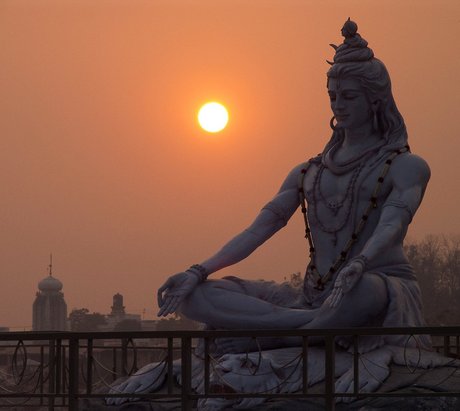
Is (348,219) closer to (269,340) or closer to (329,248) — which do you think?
(329,248)

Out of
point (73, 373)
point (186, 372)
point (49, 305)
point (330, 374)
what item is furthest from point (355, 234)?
point (49, 305)

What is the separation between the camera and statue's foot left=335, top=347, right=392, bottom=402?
12.9m

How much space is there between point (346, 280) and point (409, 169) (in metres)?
1.27

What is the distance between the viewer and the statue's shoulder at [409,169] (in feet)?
45.8

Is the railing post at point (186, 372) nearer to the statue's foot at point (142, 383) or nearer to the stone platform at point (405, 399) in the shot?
the stone platform at point (405, 399)

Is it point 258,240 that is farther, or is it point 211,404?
point 258,240

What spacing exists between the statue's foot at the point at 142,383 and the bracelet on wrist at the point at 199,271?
789 mm

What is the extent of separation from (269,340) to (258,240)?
3.61 feet

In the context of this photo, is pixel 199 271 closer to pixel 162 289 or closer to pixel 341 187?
pixel 162 289

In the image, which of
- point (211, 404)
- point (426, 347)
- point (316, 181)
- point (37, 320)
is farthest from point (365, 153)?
point (37, 320)

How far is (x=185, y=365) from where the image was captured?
12.2 meters

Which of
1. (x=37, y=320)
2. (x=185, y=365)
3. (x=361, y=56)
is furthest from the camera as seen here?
(x=37, y=320)

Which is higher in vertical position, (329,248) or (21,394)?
(329,248)

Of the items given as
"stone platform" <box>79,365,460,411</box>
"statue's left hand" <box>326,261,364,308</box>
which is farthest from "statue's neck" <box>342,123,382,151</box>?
"stone platform" <box>79,365,460,411</box>
